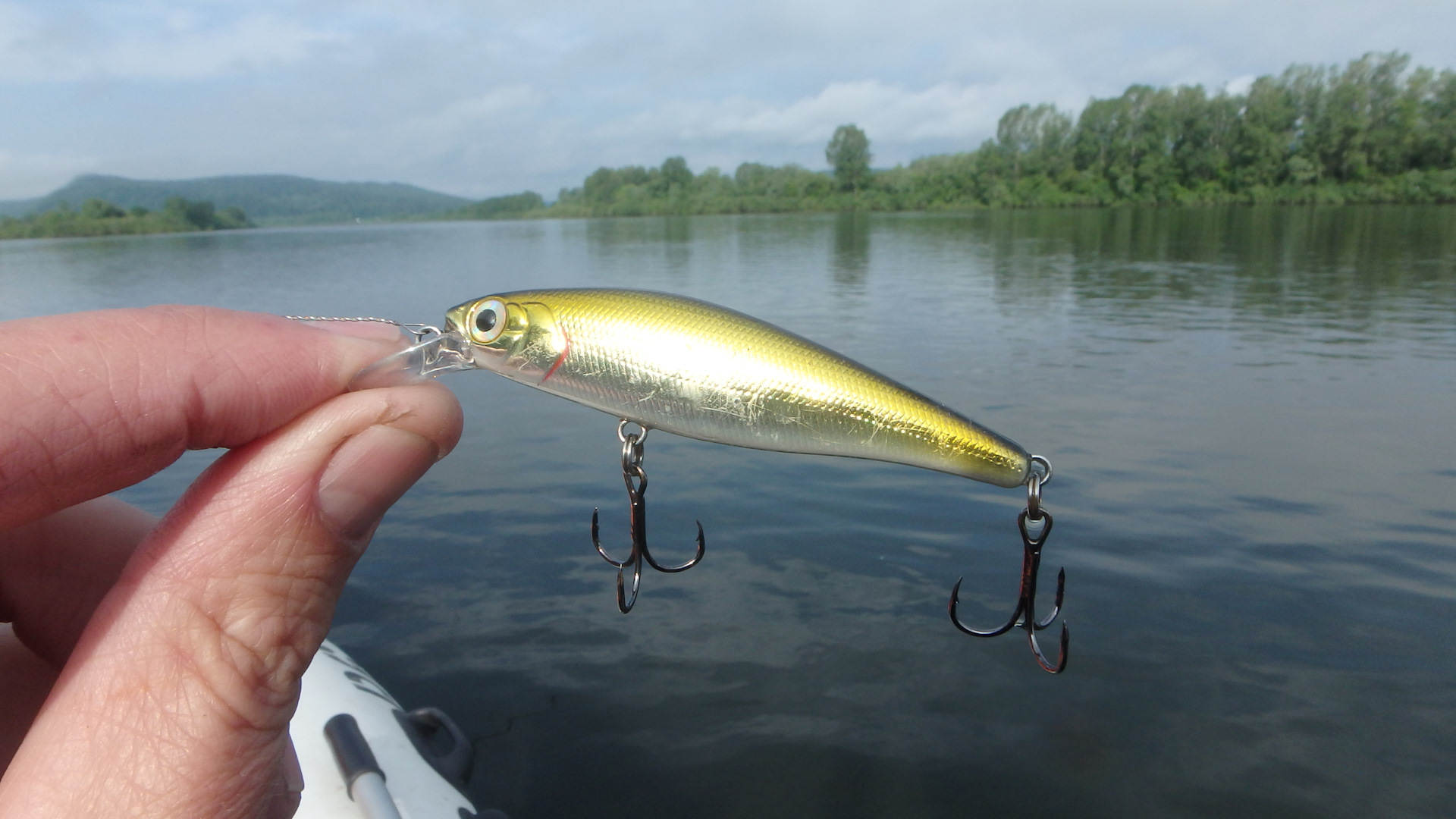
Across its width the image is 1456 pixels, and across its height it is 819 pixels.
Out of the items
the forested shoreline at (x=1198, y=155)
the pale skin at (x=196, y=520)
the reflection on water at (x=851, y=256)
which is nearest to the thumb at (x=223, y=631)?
the pale skin at (x=196, y=520)

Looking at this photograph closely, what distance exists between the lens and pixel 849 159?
380ft

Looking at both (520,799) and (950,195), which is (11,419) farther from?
(950,195)

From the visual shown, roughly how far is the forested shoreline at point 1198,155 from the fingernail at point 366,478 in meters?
96.3

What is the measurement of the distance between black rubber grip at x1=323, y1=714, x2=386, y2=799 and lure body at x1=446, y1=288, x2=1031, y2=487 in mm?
2336

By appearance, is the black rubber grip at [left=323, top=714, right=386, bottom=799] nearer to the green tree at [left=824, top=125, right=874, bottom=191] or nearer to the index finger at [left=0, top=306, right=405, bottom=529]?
the index finger at [left=0, top=306, right=405, bottom=529]

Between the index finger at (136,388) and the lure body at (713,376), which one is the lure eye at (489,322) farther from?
the index finger at (136,388)

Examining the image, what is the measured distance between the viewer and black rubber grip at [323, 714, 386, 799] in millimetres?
3418

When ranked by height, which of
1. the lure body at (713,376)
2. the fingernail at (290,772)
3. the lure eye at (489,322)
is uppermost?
the lure eye at (489,322)

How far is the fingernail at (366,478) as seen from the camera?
5.69ft

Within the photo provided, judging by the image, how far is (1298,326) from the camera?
680 inches

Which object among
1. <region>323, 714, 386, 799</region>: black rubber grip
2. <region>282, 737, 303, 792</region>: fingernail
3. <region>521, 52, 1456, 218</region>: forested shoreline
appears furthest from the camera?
<region>521, 52, 1456, 218</region>: forested shoreline

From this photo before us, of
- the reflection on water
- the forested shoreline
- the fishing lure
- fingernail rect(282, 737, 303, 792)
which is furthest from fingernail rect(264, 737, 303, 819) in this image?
the forested shoreline

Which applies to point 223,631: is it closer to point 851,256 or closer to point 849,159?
point 851,256

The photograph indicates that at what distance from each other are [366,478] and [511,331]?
0.53 meters
